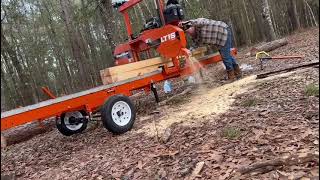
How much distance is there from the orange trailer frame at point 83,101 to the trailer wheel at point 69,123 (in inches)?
38.0

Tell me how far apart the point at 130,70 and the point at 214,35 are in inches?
93.8

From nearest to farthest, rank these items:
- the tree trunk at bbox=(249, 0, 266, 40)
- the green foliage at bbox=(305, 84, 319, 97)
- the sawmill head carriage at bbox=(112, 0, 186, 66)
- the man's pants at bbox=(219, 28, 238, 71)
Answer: the green foliage at bbox=(305, 84, 319, 97) < the sawmill head carriage at bbox=(112, 0, 186, 66) < the man's pants at bbox=(219, 28, 238, 71) < the tree trunk at bbox=(249, 0, 266, 40)

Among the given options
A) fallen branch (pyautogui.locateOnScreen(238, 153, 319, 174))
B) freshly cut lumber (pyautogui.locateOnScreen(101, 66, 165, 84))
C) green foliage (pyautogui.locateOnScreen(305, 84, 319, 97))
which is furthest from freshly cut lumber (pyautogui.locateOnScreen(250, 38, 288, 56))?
fallen branch (pyautogui.locateOnScreen(238, 153, 319, 174))

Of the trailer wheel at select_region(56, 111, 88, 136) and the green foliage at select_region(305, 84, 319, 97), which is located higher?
the trailer wheel at select_region(56, 111, 88, 136)

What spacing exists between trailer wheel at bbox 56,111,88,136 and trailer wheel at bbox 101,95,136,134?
1315 millimetres

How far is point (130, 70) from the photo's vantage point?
9.41m

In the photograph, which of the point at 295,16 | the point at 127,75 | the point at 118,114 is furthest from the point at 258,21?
the point at 118,114

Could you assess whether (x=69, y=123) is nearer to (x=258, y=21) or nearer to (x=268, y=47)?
(x=268, y=47)

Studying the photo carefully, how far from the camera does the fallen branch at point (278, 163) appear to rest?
4426mm

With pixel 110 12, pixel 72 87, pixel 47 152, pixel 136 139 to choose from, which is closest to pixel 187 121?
pixel 136 139

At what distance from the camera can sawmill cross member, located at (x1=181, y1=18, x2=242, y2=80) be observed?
33.5ft

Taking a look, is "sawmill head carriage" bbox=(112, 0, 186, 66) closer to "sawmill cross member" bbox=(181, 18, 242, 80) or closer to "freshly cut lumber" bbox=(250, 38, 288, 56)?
"sawmill cross member" bbox=(181, 18, 242, 80)

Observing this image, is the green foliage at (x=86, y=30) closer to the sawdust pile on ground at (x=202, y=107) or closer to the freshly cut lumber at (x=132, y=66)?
the freshly cut lumber at (x=132, y=66)

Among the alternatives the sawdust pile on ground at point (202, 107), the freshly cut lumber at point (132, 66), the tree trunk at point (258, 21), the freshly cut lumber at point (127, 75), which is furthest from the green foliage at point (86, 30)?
the sawdust pile on ground at point (202, 107)
